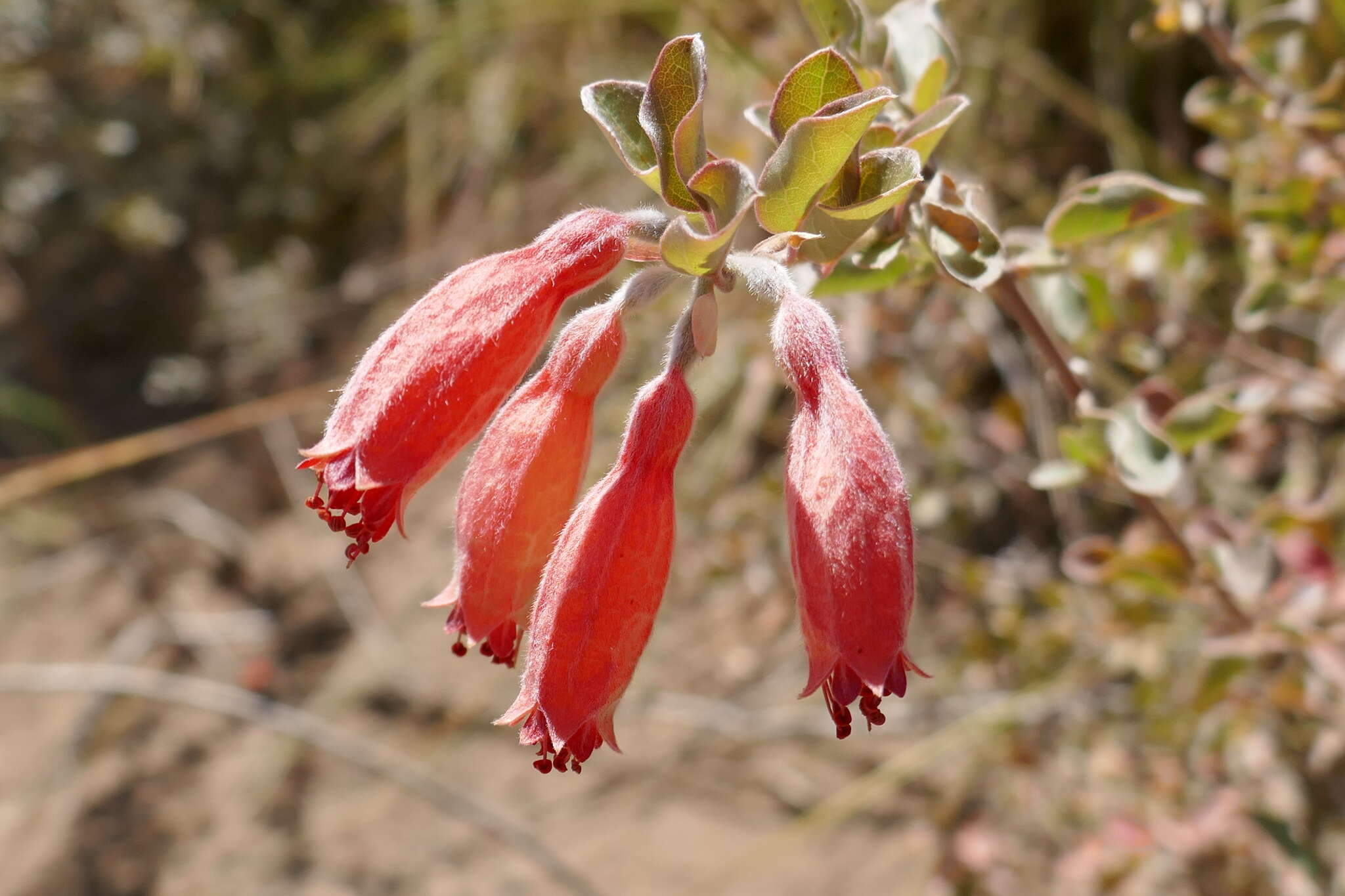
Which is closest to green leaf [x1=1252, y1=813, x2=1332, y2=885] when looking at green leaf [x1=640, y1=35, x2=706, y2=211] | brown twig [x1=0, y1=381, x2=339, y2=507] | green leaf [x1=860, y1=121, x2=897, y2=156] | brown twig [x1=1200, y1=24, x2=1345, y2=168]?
brown twig [x1=1200, y1=24, x2=1345, y2=168]

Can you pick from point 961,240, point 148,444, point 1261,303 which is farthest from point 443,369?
point 148,444

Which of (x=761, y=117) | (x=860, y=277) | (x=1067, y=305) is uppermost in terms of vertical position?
(x=761, y=117)

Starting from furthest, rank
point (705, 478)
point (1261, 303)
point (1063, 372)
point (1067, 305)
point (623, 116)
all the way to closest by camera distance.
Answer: point (705, 478) < point (1261, 303) < point (1067, 305) < point (1063, 372) < point (623, 116)

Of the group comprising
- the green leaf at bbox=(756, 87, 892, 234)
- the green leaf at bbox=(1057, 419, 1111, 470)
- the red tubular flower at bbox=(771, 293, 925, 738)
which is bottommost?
the green leaf at bbox=(1057, 419, 1111, 470)

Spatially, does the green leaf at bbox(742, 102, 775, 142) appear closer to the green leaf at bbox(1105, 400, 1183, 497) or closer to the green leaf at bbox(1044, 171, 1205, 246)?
the green leaf at bbox(1044, 171, 1205, 246)

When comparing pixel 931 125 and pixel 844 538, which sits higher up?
pixel 931 125

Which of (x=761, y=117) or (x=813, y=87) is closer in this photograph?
(x=813, y=87)

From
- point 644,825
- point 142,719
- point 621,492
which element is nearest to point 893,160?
point 621,492

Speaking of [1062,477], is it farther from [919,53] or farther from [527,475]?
[527,475]
